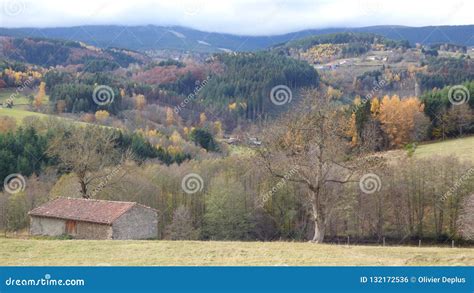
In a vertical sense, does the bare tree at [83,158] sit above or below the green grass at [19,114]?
above

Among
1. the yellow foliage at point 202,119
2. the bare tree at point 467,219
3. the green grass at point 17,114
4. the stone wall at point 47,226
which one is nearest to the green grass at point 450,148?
the bare tree at point 467,219

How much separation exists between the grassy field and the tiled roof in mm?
13721

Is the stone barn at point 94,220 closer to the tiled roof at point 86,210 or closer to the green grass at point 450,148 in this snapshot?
the tiled roof at point 86,210

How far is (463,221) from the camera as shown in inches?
1986

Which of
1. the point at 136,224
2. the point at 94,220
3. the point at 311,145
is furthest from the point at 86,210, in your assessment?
the point at 311,145

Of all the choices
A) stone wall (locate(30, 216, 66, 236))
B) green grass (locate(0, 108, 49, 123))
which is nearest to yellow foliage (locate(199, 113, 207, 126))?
green grass (locate(0, 108, 49, 123))

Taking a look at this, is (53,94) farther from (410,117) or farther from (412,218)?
(412,218)

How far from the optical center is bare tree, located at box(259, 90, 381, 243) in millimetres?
29453

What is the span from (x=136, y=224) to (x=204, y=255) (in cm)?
1997

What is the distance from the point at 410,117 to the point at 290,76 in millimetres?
116172

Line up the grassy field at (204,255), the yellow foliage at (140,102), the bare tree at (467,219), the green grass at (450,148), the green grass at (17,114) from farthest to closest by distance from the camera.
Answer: the yellow foliage at (140,102)
the green grass at (17,114)
the green grass at (450,148)
the bare tree at (467,219)
the grassy field at (204,255)

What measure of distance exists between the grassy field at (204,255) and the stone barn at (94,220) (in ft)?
44.7

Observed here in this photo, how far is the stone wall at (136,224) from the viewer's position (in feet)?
127

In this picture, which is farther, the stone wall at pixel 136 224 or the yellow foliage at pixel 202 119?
the yellow foliage at pixel 202 119
